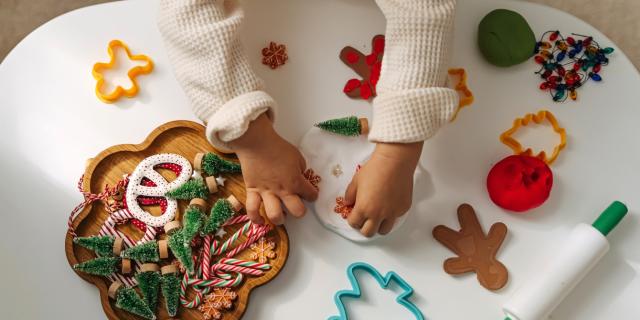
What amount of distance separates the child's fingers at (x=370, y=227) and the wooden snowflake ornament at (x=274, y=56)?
0.24 metres

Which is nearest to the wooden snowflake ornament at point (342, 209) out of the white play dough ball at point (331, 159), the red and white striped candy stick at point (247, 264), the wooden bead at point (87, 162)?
the white play dough ball at point (331, 159)

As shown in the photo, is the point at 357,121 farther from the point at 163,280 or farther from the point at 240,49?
the point at 163,280

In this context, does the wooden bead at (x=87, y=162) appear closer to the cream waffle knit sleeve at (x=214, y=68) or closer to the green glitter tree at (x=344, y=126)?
the cream waffle knit sleeve at (x=214, y=68)

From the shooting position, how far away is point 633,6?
1061 millimetres

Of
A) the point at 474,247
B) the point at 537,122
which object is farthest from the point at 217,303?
the point at 537,122

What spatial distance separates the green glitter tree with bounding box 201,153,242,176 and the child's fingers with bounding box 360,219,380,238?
170 millimetres

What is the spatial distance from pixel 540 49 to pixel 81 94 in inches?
24.4

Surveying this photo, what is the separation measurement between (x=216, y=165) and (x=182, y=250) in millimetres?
111

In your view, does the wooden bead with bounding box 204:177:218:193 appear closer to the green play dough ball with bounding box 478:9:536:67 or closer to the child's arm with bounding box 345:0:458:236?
the child's arm with bounding box 345:0:458:236

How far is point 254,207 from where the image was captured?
0.67 m

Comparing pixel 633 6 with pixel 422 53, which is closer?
pixel 422 53

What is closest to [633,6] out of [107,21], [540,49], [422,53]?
[540,49]

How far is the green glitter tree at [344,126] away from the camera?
0.71 meters

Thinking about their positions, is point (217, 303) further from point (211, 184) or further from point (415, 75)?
point (415, 75)
